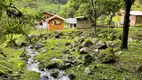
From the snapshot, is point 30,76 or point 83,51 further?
point 83,51

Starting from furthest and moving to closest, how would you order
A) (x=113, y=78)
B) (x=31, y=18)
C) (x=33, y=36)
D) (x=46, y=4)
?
(x=46, y=4)
(x=33, y=36)
(x=113, y=78)
(x=31, y=18)

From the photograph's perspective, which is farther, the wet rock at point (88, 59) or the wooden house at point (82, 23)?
the wooden house at point (82, 23)

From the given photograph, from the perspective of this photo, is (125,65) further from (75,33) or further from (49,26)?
(49,26)

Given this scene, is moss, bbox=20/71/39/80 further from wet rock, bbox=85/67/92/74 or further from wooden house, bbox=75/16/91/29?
wooden house, bbox=75/16/91/29

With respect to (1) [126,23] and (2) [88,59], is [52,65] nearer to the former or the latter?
(2) [88,59]

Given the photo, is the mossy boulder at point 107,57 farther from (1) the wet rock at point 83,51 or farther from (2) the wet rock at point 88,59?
(1) the wet rock at point 83,51

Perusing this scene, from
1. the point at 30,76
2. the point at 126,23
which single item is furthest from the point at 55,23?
the point at 30,76

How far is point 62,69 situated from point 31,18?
922 cm

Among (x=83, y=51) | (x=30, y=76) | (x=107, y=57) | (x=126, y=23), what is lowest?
(x=30, y=76)

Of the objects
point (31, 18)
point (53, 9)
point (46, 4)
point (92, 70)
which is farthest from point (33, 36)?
point (46, 4)

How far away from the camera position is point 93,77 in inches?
678

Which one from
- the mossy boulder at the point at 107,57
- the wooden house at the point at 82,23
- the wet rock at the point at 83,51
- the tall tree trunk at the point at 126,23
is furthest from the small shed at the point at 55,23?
the mossy boulder at the point at 107,57

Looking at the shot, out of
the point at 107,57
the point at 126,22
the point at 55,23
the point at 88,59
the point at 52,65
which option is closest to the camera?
the point at 107,57

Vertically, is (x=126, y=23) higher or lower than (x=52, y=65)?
higher
